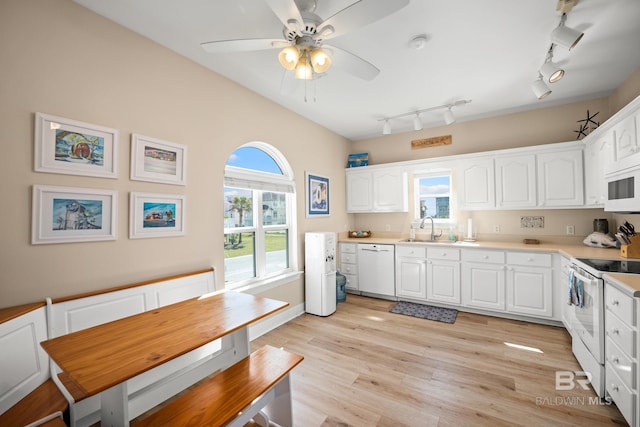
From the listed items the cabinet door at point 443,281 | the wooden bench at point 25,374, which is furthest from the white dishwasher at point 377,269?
the wooden bench at point 25,374

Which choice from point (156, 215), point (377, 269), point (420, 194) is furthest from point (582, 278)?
point (156, 215)

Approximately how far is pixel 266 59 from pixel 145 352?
243cm

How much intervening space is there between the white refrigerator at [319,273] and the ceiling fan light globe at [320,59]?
7.53 ft

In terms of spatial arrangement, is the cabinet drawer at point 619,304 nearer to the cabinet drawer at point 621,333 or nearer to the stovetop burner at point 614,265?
the cabinet drawer at point 621,333

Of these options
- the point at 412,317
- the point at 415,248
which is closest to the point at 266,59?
the point at 415,248

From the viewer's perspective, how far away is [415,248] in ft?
13.2

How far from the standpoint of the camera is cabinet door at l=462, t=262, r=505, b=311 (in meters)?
3.48

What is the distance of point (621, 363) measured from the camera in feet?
5.64

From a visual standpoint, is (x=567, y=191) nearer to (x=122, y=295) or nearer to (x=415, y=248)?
(x=415, y=248)

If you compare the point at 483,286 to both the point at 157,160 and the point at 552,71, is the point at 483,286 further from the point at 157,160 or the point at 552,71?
the point at 157,160

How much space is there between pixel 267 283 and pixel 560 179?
3904 millimetres

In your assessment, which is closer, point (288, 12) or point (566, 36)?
point (288, 12)

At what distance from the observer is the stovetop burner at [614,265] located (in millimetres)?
2020

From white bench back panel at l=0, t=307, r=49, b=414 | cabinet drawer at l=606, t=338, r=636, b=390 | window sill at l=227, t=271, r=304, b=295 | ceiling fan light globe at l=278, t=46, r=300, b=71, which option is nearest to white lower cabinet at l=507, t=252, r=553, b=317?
cabinet drawer at l=606, t=338, r=636, b=390
